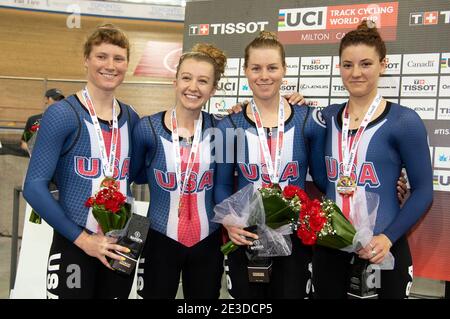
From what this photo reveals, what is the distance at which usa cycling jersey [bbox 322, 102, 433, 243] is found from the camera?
233cm

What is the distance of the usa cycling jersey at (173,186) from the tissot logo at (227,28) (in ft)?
5.41

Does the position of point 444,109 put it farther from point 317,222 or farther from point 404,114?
point 317,222

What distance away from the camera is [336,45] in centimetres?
365

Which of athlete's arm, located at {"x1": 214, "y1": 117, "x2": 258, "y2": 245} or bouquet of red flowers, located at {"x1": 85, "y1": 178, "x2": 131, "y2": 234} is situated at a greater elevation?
athlete's arm, located at {"x1": 214, "y1": 117, "x2": 258, "y2": 245}

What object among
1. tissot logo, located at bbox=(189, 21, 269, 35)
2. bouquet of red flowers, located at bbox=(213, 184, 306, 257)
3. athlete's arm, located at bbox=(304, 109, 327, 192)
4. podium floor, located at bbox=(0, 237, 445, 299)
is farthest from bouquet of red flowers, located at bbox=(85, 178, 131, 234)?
podium floor, located at bbox=(0, 237, 445, 299)

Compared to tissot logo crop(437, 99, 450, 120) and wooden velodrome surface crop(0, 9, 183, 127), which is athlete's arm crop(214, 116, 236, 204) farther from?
wooden velodrome surface crop(0, 9, 183, 127)

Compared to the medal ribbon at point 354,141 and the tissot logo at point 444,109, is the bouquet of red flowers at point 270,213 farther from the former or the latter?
the tissot logo at point 444,109

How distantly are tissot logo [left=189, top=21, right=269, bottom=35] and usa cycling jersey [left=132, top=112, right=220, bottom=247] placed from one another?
5.41 ft

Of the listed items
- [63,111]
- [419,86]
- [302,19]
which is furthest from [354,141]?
[302,19]

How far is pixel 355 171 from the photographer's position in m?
2.48

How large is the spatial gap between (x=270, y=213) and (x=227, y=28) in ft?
7.51

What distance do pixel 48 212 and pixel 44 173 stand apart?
19cm

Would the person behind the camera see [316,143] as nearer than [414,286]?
Yes
